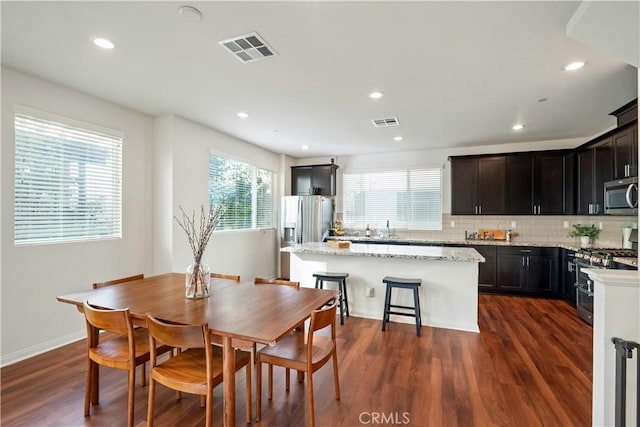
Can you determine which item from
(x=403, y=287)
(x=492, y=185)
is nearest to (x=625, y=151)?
(x=492, y=185)

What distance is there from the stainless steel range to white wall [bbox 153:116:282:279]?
4.82m

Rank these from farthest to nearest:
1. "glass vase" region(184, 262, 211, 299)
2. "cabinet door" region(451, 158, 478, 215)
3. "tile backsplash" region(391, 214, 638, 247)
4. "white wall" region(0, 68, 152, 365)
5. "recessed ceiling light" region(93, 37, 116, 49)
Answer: "cabinet door" region(451, 158, 478, 215)
"tile backsplash" region(391, 214, 638, 247)
"white wall" region(0, 68, 152, 365)
"recessed ceiling light" region(93, 37, 116, 49)
"glass vase" region(184, 262, 211, 299)

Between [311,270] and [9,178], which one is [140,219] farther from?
[311,270]

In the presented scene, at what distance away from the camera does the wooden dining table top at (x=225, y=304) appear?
1657 millimetres

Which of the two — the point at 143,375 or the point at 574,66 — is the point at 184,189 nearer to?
the point at 143,375

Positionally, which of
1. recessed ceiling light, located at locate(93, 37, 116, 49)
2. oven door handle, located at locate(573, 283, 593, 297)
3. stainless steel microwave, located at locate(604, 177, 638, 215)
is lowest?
oven door handle, located at locate(573, 283, 593, 297)

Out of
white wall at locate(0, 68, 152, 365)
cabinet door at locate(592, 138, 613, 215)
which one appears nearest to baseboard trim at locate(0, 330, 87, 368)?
white wall at locate(0, 68, 152, 365)

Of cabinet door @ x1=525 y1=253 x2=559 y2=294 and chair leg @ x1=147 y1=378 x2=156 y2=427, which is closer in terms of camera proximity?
chair leg @ x1=147 y1=378 x2=156 y2=427

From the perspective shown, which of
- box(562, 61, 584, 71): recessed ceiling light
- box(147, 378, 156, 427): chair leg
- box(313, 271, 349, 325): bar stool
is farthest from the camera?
box(313, 271, 349, 325): bar stool

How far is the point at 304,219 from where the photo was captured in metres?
6.08

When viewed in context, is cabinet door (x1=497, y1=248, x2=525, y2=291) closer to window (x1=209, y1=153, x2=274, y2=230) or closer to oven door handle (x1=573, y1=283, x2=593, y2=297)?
oven door handle (x1=573, y1=283, x2=593, y2=297)

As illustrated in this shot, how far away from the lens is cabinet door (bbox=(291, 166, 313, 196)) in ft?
22.1

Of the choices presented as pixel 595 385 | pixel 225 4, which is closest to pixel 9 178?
pixel 225 4

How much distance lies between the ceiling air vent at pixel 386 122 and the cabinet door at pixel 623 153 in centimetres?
256
